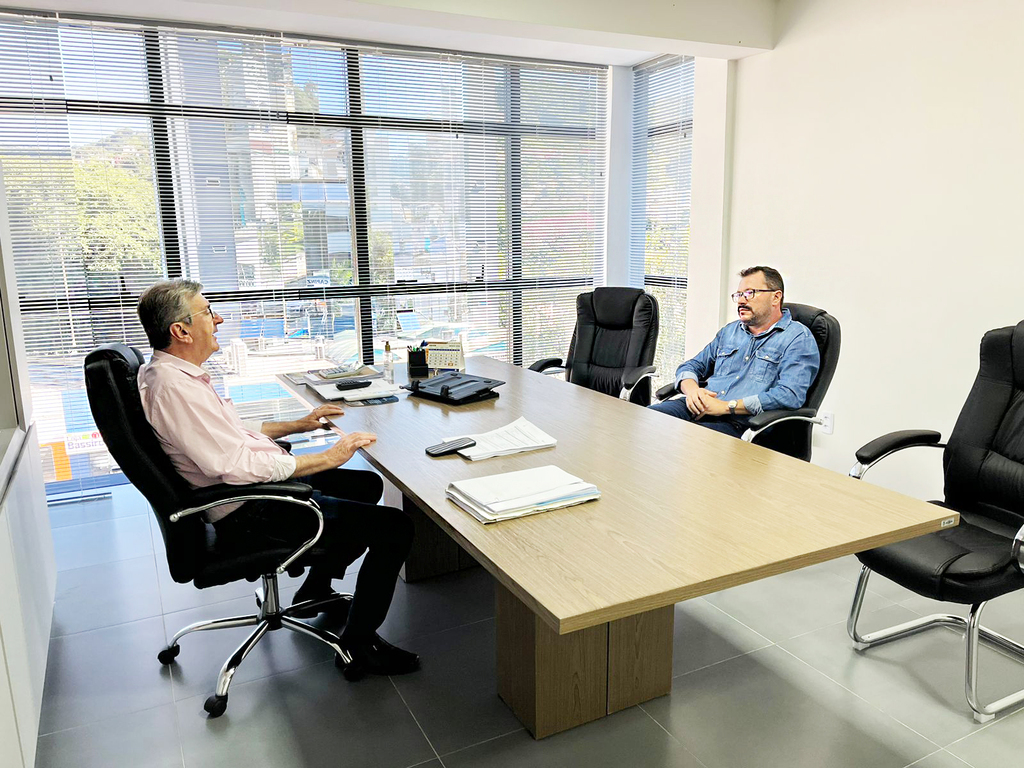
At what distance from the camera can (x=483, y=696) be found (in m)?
2.45

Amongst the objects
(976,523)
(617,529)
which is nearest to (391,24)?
(617,529)

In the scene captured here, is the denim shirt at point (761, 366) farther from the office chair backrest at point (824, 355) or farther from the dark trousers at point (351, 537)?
the dark trousers at point (351, 537)

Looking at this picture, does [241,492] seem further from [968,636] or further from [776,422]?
[968,636]

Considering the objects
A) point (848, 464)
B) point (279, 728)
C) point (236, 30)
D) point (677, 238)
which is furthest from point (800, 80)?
point (279, 728)

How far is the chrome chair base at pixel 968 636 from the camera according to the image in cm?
229

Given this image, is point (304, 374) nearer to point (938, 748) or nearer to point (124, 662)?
point (124, 662)

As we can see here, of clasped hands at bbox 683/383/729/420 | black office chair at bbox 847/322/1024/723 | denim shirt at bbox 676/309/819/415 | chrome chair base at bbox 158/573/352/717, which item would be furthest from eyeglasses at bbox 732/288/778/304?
chrome chair base at bbox 158/573/352/717

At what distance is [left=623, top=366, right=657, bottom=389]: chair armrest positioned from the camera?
4090 millimetres

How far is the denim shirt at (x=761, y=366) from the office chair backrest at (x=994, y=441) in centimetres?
70

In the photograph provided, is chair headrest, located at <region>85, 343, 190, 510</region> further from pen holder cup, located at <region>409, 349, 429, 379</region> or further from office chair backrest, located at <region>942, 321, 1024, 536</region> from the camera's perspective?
office chair backrest, located at <region>942, 321, 1024, 536</region>

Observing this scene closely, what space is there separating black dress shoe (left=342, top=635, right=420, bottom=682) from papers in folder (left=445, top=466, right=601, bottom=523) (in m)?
0.83

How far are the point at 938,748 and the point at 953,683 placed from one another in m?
0.39

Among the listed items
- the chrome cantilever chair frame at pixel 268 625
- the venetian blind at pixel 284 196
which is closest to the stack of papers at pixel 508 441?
the chrome cantilever chair frame at pixel 268 625

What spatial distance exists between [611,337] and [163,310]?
2.76 metres
